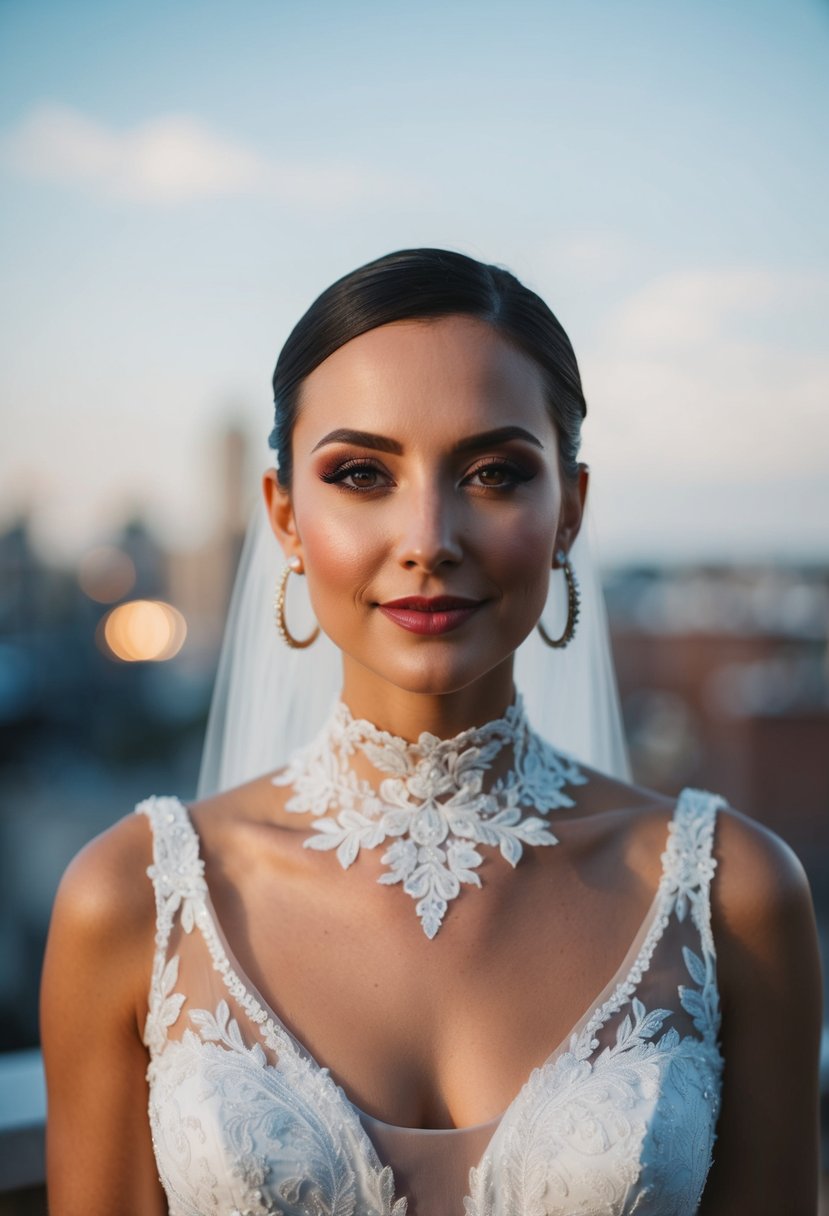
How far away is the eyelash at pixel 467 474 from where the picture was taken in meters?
2.05

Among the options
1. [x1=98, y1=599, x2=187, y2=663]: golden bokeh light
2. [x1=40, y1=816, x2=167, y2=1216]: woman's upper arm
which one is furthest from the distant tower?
[x1=40, y1=816, x2=167, y2=1216]: woman's upper arm

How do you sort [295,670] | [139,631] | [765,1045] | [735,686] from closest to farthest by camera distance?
[765,1045] → [295,670] → [735,686] → [139,631]

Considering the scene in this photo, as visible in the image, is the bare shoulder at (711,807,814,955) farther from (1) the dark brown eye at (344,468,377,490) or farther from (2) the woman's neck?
(1) the dark brown eye at (344,468,377,490)

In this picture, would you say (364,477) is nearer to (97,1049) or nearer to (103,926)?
(103,926)

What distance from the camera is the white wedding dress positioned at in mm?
1881

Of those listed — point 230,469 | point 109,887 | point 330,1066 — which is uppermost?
point 230,469

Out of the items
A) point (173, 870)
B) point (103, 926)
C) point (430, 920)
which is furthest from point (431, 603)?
point (103, 926)

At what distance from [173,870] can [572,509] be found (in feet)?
3.47

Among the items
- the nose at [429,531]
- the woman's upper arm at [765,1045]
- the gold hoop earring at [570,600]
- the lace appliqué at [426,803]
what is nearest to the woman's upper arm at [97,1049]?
the lace appliqué at [426,803]

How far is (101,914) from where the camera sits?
2.13 metres

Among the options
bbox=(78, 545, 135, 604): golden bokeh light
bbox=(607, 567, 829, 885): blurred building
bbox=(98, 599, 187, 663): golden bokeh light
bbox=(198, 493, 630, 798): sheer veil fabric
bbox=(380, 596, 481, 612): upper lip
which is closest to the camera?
bbox=(380, 596, 481, 612): upper lip

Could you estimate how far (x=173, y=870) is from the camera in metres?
2.19

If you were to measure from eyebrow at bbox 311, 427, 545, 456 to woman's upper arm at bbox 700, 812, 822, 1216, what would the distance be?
96 cm

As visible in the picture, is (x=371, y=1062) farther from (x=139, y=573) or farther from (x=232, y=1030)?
(x=139, y=573)
